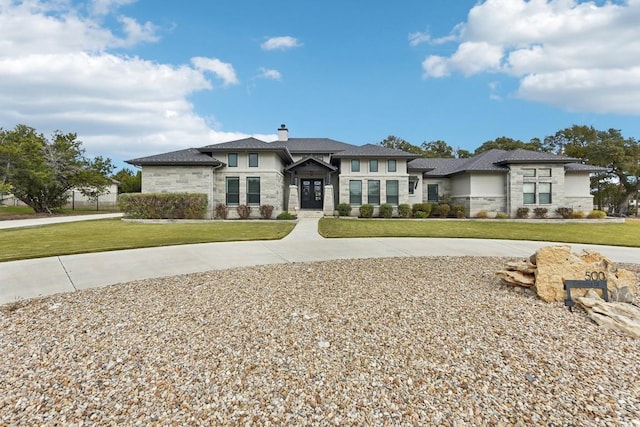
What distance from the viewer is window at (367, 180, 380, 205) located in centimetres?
2286

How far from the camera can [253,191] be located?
68.7 ft

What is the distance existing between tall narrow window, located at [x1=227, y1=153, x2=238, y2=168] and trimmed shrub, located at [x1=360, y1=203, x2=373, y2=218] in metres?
9.14

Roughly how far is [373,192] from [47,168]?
79.7 ft

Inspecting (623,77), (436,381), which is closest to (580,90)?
(623,77)

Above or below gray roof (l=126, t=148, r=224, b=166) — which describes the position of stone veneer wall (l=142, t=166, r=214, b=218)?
below

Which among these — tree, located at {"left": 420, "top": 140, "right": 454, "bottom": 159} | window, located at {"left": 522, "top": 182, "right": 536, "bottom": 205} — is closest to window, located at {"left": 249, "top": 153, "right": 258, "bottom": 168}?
window, located at {"left": 522, "top": 182, "right": 536, "bottom": 205}

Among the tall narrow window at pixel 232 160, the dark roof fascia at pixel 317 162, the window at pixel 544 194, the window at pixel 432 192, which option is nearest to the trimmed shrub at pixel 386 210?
the dark roof fascia at pixel 317 162

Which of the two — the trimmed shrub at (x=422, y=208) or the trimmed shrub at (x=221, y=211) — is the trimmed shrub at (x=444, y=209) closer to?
the trimmed shrub at (x=422, y=208)

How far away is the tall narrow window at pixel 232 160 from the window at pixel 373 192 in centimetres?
945

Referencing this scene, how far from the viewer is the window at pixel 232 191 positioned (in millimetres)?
20859

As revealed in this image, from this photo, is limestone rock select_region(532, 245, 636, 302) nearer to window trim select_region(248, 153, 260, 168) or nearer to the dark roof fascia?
the dark roof fascia

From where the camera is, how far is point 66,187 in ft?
81.6

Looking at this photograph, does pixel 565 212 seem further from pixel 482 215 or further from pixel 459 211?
pixel 459 211

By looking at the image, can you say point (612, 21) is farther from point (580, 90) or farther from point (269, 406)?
point (269, 406)
